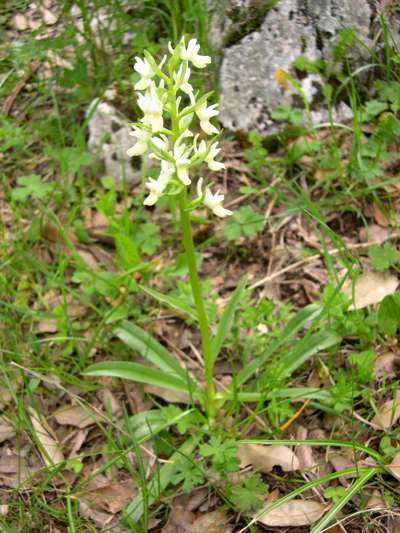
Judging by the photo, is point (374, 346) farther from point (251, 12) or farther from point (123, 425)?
point (251, 12)

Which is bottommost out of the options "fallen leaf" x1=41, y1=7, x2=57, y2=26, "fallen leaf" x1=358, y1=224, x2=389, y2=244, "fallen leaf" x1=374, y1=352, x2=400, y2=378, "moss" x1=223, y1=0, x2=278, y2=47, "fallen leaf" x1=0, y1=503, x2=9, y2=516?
"fallen leaf" x1=0, y1=503, x2=9, y2=516

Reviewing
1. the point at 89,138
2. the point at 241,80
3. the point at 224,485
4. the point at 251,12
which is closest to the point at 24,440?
the point at 224,485

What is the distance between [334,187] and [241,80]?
75cm

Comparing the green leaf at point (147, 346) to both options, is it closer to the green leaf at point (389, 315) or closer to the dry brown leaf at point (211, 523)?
the dry brown leaf at point (211, 523)

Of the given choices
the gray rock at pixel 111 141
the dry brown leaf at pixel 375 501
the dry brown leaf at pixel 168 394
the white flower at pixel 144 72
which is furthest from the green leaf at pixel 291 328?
the gray rock at pixel 111 141

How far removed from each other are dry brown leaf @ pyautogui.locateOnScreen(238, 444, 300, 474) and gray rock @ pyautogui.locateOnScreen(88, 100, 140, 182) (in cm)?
161

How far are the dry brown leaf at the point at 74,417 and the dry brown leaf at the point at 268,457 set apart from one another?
0.63m

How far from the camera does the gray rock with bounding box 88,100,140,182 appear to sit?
318 cm

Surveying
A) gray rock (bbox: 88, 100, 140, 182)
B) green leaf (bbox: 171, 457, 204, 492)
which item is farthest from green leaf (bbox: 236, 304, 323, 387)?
gray rock (bbox: 88, 100, 140, 182)

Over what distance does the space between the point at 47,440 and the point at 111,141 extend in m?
1.61

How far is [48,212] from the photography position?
2.90 m

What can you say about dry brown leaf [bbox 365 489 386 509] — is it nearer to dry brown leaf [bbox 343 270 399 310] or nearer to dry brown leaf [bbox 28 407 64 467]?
dry brown leaf [bbox 343 270 399 310]

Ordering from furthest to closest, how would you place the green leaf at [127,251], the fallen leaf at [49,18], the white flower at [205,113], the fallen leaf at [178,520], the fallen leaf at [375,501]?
the fallen leaf at [49,18]
the green leaf at [127,251]
the fallen leaf at [178,520]
the fallen leaf at [375,501]
the white flower at [205,113]

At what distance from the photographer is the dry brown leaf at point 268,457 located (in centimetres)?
210
